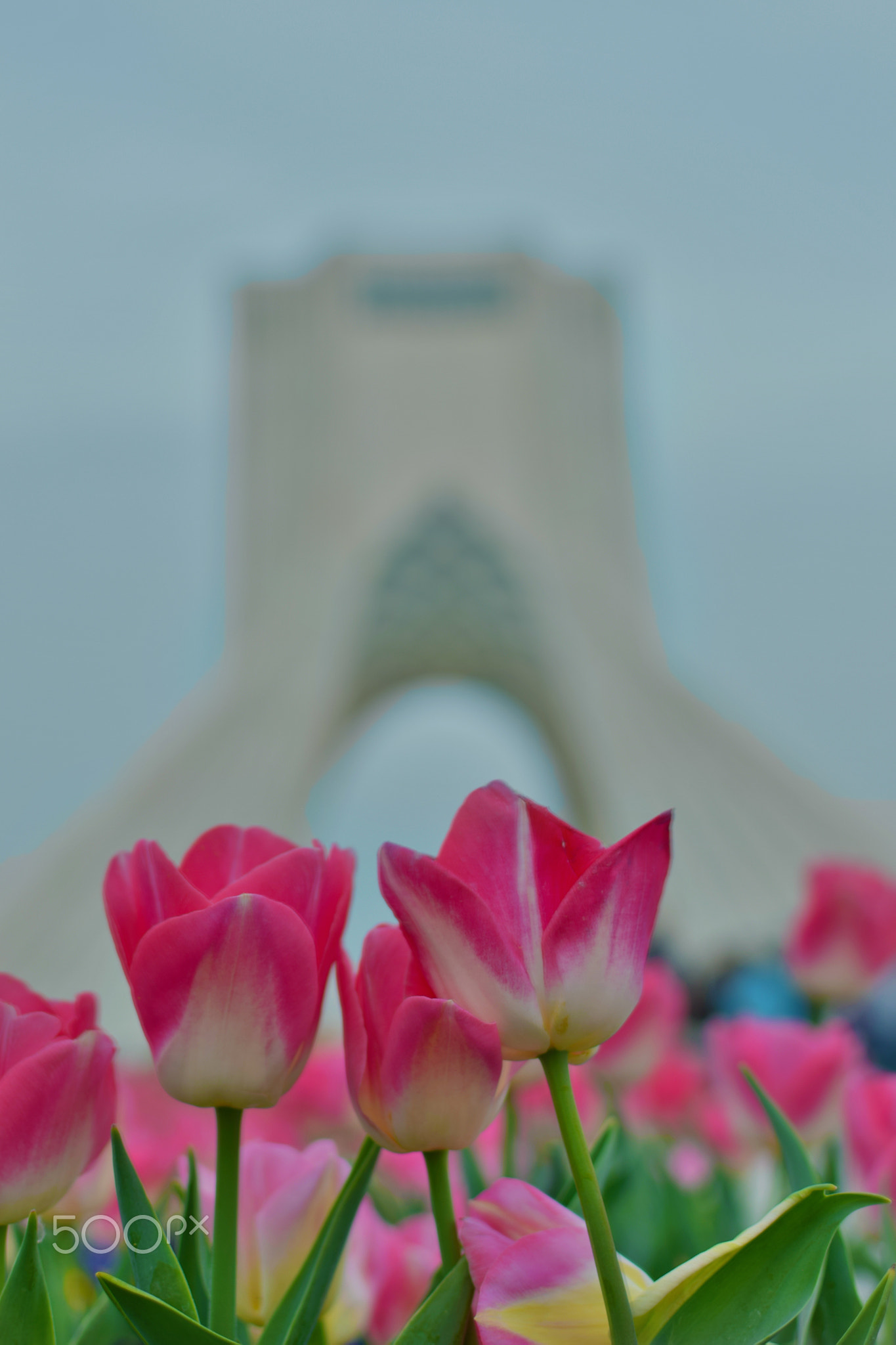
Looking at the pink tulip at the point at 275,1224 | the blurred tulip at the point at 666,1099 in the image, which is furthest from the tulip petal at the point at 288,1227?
the blurred tulip at the point at 666,1099

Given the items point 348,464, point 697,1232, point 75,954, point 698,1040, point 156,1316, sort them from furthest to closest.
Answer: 1. point 348,464
2. point 75,954
3. point 698,1040
4. point 697,1232
5. point 156,1316

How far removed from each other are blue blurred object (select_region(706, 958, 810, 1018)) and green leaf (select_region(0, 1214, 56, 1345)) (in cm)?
64

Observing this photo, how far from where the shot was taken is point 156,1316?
20cm

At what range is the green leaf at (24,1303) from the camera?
230 mm

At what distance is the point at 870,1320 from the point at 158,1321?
0.13 metres

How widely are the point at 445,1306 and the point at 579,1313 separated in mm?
26

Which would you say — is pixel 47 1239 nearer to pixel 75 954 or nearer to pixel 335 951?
pixel 335 951

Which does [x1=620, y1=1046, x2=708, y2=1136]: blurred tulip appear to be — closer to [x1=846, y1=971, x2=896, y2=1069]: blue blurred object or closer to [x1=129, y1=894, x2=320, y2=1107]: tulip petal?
[x1=846, y1=971, x2=896, y2=1069]: blue blurred object

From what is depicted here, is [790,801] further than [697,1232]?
Yes

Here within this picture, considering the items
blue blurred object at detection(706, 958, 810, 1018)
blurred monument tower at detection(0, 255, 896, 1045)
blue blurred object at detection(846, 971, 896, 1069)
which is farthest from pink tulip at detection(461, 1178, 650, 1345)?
blurred monument tower at detection(0, 255, 896, 1045)

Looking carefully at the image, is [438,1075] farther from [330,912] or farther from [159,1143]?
[159,1143]

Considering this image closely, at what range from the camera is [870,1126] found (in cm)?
34

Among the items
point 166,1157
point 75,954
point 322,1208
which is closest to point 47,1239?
point 166,1157

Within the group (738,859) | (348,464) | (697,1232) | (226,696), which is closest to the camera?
(697,1232)
